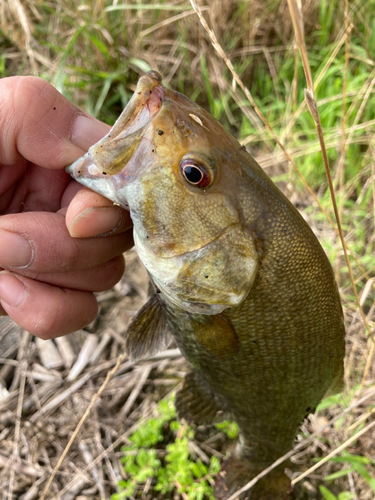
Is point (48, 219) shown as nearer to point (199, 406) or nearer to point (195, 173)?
point (195, 173)

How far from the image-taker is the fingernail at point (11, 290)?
4.75 ft

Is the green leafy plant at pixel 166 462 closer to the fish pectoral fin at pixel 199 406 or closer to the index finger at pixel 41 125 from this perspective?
the fish pectoral fin at pixel 199 406

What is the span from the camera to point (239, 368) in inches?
54.9

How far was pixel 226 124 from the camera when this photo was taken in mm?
3650

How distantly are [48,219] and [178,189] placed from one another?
22.0 inches

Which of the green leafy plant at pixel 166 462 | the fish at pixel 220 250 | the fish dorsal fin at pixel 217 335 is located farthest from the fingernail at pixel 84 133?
the green leafy plant at pixel 166 462

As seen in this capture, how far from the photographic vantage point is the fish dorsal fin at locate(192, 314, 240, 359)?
4.23ft

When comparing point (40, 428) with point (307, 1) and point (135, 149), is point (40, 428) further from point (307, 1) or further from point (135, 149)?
point (307, 1)

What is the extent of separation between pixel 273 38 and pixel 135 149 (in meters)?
3.38

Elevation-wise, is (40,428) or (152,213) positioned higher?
(152,213)

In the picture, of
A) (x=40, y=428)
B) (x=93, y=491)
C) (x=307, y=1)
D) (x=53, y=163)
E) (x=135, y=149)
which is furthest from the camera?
(x=307, y=1)

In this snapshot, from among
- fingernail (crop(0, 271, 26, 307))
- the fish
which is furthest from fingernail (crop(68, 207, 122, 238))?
fingernail (crop(0, 271, 26, 307))

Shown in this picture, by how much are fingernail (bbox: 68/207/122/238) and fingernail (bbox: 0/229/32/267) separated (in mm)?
185

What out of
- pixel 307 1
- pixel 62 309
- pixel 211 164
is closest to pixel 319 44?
pixel 307 1
